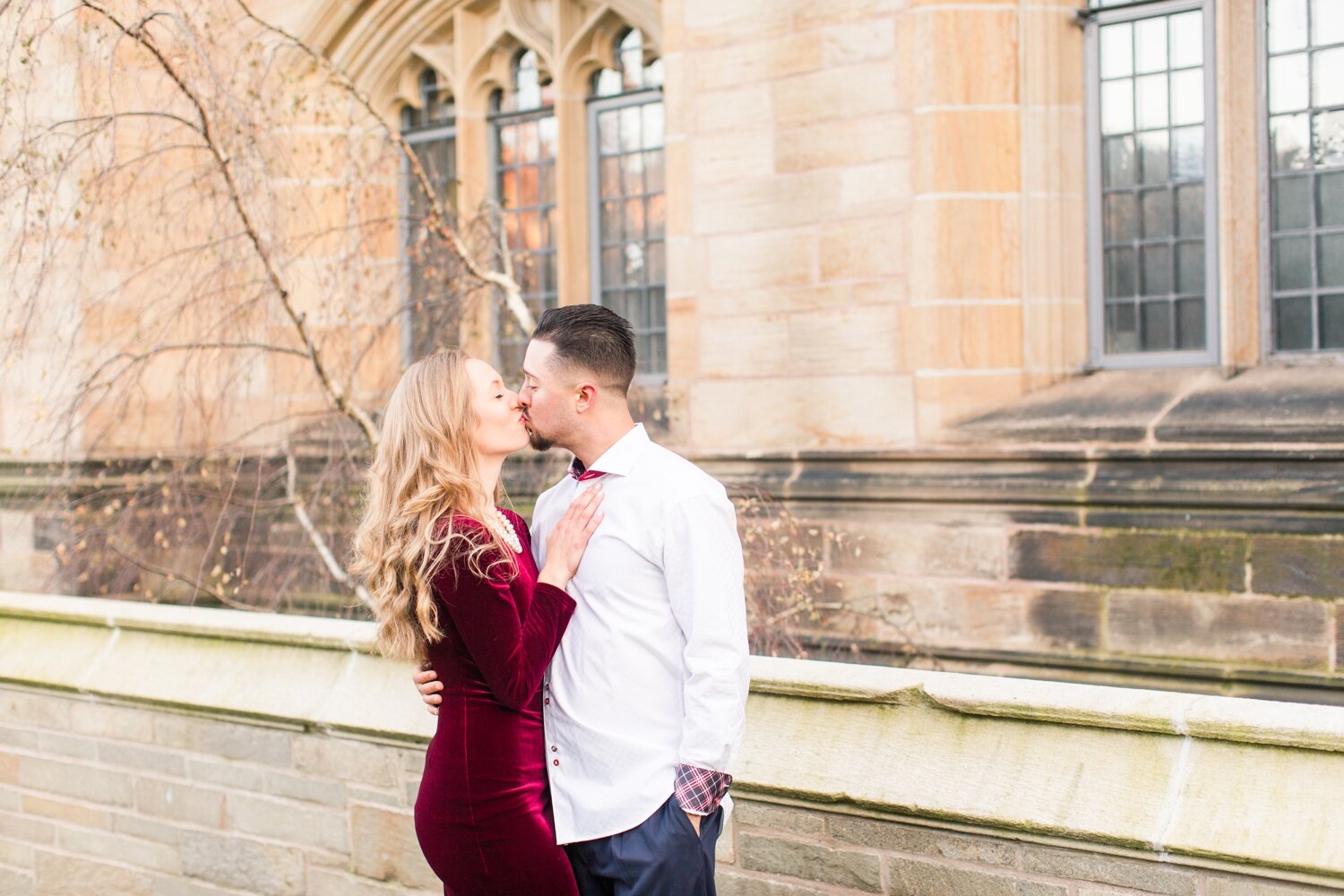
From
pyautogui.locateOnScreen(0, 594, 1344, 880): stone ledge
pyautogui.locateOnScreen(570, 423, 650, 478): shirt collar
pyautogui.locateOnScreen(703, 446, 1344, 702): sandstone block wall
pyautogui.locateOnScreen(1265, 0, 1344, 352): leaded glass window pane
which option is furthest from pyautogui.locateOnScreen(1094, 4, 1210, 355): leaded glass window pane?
pyautogui.locateOnScreen(570, 423, 650, 478): shirt collar

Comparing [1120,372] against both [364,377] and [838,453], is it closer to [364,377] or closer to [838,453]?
[838,453]

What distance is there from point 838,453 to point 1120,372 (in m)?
1.27

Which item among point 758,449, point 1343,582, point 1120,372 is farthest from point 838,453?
point 1343,582

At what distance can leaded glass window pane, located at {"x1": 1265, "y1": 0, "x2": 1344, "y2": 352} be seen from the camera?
5848 millimetres

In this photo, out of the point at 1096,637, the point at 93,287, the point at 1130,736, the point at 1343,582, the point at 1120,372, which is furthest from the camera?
the point at 93,287

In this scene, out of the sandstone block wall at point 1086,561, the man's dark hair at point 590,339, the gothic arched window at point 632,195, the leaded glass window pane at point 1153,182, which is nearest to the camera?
the man's dark hair at point 590,339

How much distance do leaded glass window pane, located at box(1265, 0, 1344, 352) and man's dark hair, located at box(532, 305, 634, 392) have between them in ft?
14.4

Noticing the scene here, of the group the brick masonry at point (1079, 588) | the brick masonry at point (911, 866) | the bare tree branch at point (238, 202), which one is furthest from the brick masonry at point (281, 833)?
the brick masonry at point (1079, 588)

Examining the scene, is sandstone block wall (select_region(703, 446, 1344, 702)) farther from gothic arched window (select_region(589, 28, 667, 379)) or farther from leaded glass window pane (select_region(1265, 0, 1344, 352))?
gothic arched window (select_region(589, 28, 667, 379))

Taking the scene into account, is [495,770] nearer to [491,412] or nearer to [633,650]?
[633,650]

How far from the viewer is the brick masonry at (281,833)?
271 cm

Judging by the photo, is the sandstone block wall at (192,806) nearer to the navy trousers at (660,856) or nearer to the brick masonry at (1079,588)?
the navy trousers at (660,856)

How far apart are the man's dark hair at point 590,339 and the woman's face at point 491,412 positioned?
0.37 ft

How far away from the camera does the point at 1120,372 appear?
6.20 metres
